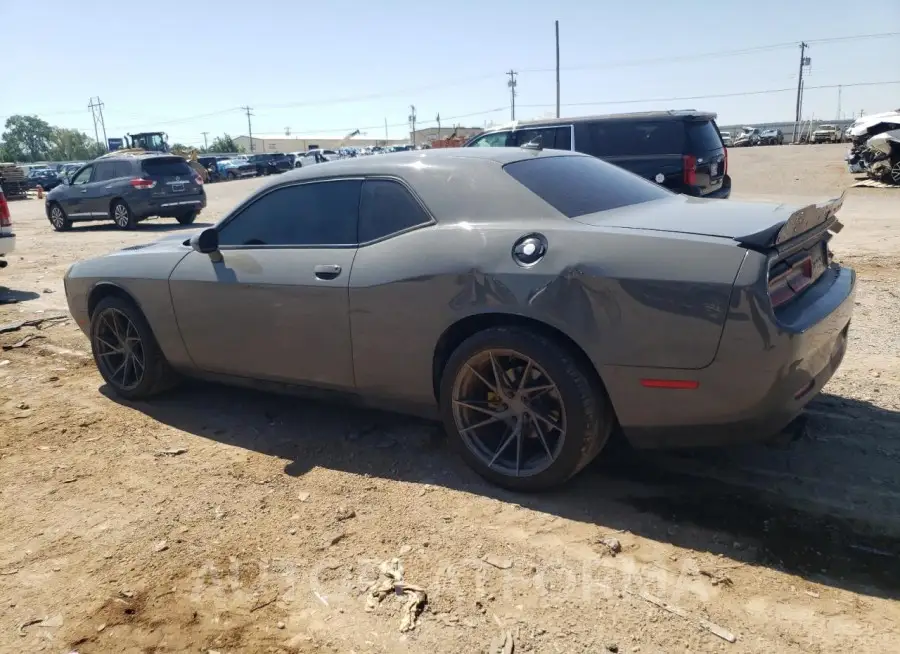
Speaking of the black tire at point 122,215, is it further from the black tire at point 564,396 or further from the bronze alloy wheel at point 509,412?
the black tire at point 564,396

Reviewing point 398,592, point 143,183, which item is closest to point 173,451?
point 398,592

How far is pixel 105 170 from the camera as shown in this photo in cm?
1695

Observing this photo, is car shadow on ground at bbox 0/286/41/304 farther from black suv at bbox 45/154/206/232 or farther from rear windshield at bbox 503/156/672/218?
rear windshield at bbox 503/156/672/218

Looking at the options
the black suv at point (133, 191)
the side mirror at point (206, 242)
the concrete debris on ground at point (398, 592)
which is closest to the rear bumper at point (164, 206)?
the black suv at point (133, 191)

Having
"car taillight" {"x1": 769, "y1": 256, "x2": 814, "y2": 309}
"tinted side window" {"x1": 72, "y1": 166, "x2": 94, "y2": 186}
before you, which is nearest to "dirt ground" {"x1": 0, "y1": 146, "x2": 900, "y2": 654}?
"car taillight" {"x1": 769, "y1": 256, "x2": 814, "y2": 309}

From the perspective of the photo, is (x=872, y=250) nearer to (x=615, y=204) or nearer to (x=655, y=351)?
(x=615, y=204)

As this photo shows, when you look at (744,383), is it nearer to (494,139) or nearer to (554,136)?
(554,136)

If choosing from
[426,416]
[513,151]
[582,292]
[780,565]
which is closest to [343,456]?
[426,416]

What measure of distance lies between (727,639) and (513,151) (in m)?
2.68

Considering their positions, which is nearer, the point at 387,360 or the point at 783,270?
the point at 783,270

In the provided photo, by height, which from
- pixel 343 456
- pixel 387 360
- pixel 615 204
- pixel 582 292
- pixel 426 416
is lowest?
pixel 343 456

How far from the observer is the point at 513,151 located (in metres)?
4.02

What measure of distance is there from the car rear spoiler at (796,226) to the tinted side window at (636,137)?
257 inches

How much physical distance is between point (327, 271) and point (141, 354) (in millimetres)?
1853
